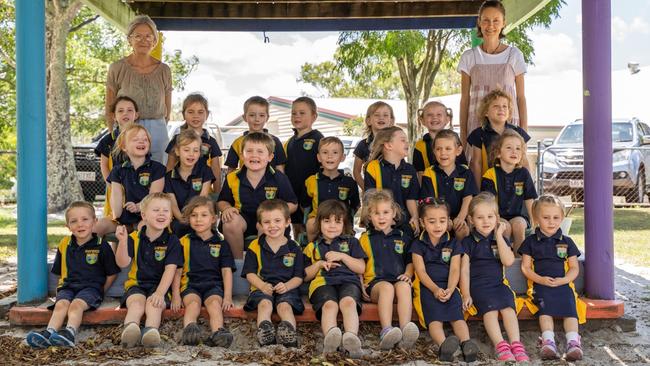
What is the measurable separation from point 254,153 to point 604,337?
275 cm

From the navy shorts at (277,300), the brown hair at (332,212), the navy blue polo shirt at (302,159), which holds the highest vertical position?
the navy blue polo shirt at (302,159)

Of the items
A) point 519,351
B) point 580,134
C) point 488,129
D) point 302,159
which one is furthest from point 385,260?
point 580,134

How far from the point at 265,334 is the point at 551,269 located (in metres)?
1.95

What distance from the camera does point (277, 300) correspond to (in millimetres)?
4730

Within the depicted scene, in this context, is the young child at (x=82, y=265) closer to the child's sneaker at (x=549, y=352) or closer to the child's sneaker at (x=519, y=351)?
the child's sneaker at (x=519, y=351)

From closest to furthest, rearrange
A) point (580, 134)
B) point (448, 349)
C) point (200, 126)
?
point (448, 349) < point (200, 126) < point (580, 134)

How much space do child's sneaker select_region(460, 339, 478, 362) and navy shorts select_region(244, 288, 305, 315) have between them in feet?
3.60

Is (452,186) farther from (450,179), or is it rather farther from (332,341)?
(332,341)

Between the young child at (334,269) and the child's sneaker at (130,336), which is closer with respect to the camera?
the child's sneaker at (130,336)

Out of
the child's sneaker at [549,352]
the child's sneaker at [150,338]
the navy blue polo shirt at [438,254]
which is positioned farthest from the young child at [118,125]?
the child's sneaker at [549,352]

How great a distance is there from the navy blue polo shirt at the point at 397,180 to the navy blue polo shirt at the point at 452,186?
108 millimetres

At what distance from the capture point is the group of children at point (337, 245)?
4.55 meters

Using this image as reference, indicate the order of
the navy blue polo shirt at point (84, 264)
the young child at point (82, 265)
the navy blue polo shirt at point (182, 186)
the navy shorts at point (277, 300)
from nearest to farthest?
the navy shorts at point (277, 300) → the young child at point (82, 265) → the navy blue polo shirt at point (84, 264) → the navy blue polo shirt at point (182, 186)

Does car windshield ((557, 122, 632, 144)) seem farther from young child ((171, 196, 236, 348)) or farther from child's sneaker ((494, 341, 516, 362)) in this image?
young child ((171, 196, 236, 348))
